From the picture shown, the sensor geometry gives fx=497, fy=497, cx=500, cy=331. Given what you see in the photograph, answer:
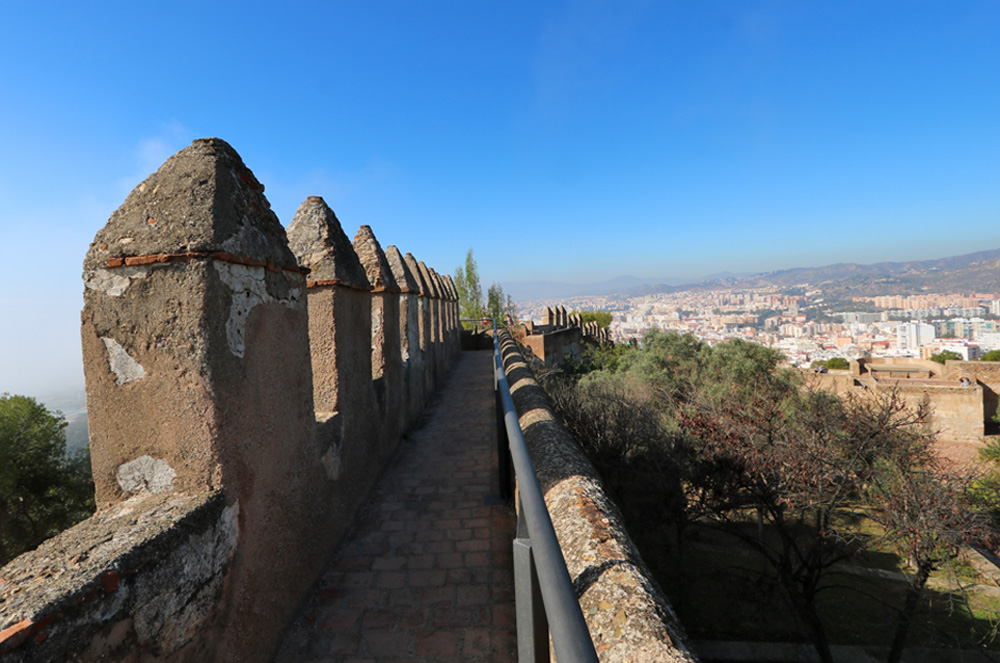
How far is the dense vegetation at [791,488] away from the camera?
24.9ft

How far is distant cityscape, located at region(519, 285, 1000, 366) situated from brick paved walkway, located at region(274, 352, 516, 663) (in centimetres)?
4994

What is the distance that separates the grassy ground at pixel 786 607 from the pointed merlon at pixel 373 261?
7.11 metres

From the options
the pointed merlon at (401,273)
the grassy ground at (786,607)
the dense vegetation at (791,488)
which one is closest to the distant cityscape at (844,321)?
the grassy ground at (786,607)

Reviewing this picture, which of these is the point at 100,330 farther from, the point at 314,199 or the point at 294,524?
the point at 314,199

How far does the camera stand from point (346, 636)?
2.48m

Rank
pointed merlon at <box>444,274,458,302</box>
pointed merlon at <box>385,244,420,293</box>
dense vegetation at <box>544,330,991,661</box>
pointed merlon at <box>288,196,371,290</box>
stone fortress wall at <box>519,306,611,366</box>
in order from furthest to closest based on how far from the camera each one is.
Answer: stone fortress wall at <box>519,306,611,366</box>
pointed merlon at <box>444,274,458,302</box>
dense vegetation at <box>544,330,991,661</box>
pointed merlon at <box>385,244,420,293</box>
pointed merlon at <box>288,196,371,290</box>

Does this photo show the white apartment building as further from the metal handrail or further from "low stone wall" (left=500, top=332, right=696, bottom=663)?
the metal handrail

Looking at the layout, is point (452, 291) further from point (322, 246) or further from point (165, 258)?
point (165, 258)

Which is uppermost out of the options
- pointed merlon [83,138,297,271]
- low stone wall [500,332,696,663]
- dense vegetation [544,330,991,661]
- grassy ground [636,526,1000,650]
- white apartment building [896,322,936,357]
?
pointed merlon [83,138,297,271]

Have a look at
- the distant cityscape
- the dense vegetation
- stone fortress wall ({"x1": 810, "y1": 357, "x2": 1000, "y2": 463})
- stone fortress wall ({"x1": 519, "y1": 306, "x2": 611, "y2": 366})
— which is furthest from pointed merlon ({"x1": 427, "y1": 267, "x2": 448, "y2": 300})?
the distant cityscape

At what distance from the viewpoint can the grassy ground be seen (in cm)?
A: 798

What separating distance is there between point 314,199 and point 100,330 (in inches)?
84.6

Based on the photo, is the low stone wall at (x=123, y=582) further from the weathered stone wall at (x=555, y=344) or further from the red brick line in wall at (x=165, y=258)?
the weathered stone wall at (x=555, y=344)

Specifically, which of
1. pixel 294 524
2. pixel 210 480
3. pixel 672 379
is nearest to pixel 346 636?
pixel 294 524
